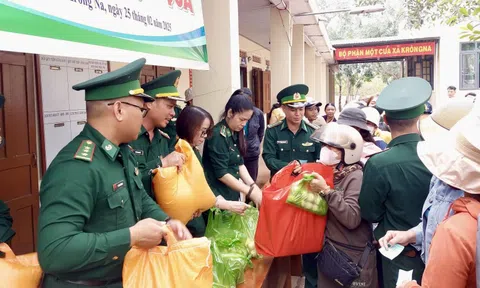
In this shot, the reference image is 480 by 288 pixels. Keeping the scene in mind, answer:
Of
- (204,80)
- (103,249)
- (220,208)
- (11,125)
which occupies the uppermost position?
(204,80)

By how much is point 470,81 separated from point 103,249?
19875 mm

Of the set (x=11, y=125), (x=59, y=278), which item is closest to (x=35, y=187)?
(x=11, y=125)

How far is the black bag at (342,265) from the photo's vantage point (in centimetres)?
237

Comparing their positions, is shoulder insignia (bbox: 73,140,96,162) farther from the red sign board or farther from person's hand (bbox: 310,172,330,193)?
the red sign board

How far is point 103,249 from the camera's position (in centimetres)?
142

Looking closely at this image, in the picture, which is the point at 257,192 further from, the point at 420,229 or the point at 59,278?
the point at 59,278

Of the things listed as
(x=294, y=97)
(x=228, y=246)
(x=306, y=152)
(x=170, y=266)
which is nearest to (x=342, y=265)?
(x=228, y=246)

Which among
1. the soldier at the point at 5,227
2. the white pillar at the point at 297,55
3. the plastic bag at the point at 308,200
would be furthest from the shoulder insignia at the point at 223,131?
the white pillar at the point at 297,55

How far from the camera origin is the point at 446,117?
2139 mm

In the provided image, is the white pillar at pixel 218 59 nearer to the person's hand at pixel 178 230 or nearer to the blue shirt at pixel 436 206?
the person's hand at pixel 178 230

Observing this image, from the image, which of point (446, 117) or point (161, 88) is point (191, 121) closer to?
point (161, 88)

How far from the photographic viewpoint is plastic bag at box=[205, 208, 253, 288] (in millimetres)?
2512

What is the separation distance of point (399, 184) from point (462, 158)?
754mm

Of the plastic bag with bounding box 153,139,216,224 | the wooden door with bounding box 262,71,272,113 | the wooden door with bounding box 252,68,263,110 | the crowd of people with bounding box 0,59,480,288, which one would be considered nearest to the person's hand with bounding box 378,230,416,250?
the crowd of people with bounding box 0,59,480,288
